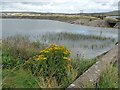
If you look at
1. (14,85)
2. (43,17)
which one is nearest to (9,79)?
(14,85)

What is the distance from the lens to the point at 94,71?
6539mm

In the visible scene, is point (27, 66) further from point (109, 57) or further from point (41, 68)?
point (109, 57)

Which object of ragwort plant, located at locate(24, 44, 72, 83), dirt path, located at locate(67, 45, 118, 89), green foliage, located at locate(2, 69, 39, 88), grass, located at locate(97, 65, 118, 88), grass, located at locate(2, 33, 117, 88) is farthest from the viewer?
ragwort plant, located at locate(24, 44, 72, 83)

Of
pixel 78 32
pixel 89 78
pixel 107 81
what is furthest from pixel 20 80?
pixel 78 32

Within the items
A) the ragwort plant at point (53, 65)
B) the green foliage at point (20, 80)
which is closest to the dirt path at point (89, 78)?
the ragwort plant at point (53, 65)

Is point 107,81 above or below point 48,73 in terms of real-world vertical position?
above

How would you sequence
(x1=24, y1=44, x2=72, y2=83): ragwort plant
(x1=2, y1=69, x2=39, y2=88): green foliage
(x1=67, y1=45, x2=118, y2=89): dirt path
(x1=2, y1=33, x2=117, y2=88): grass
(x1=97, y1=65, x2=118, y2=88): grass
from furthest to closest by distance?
1. (x1=24, y1=44, x2=72, y2=83): ragwort plant
2. (x1=2, y1=69, x2=39, y2=88): green foliage
3. (x1=2, y1=33, x2=117, y2=88): grass
4. (x1=97, y1=65, x2=118, y2=88): grass
5. (x1=67, y1=45, x2=118, y2=89): dirt path

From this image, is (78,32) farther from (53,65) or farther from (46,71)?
(46,71)

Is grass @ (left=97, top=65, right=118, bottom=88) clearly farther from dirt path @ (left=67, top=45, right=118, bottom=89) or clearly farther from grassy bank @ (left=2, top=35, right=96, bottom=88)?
grassy bank @ (left=2, top=35, right=96, bottom=88)

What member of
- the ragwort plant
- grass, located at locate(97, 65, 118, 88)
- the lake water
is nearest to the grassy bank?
the ragwort plant

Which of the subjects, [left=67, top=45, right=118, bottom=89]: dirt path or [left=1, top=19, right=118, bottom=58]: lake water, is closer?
[left=67, top=45, right=118, bottom=89]: dirt path

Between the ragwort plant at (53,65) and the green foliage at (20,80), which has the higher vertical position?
the ragwort plant at (53,65)

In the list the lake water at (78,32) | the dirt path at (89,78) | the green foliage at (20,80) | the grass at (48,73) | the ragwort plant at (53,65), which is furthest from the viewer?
the lake water at (78,32)

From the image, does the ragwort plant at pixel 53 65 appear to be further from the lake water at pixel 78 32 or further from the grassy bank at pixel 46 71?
the lake water at pixel 78 32
